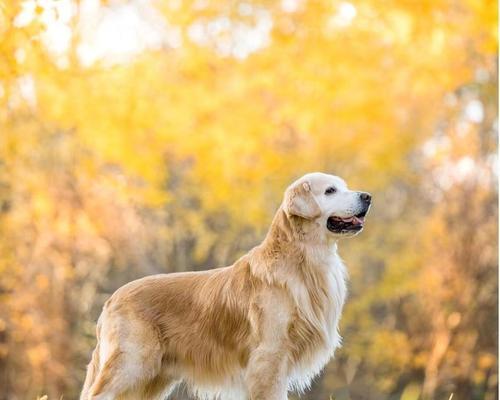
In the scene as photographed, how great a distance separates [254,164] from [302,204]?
9.99 meters

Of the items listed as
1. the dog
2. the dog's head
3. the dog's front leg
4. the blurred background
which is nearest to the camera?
the dog's front leg

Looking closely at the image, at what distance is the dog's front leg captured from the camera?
5.04 m

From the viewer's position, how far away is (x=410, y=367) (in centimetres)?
1501

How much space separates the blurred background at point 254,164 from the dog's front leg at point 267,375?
27.5ft

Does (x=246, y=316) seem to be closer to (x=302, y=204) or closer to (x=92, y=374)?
(x=302, y=204)

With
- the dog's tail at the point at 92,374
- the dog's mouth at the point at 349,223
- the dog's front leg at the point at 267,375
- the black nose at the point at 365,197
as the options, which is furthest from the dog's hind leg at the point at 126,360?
the black nose at the point at 365,197

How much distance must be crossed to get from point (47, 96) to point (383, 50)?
20.5ft

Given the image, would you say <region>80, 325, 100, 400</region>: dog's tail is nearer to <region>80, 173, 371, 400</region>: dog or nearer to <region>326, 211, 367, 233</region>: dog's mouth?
<region>80, 173, 371, 400</region>: dog

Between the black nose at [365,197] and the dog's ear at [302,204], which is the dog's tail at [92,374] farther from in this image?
the black nose at [365,197]

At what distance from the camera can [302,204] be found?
5.29 meters


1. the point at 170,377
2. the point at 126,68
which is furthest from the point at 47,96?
the point at 170,377

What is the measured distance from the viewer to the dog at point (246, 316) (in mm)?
5176

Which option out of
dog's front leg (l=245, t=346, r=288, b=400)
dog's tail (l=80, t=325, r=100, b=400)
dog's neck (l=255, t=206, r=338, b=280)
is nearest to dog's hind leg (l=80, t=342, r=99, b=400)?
dog's tail (l=80, t=325, r=100, b=400)

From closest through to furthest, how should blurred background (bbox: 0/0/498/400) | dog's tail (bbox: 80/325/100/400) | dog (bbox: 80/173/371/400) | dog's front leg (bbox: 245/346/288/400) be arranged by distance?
dog's front leg (bbox: 245/346/288/400)
dog (bbox: 80/173/371/400)
dog's tail (bbox: 80/325/100/400)
blurred background (bbox: 0/0/498/400)
